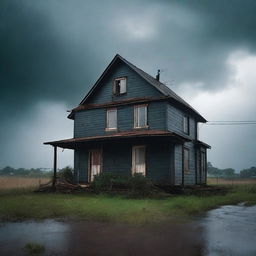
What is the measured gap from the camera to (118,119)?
2377 cm

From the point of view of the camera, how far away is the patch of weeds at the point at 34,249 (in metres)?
6.12

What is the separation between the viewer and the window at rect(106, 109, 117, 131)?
24078mm

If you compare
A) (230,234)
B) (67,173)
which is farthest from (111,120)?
(230,234)

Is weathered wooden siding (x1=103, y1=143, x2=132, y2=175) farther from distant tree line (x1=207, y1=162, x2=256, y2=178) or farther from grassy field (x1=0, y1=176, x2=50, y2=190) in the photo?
distant tree line (x1=207, y1=162, x2=256, y2=178)

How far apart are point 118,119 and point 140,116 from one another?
6.17ft

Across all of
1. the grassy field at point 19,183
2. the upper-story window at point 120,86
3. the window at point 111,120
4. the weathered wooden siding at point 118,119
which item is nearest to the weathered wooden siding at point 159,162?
Result: the weathered wooden siding at point 118,119

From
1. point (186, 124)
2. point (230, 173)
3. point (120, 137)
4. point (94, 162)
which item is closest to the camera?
point (120, 137)

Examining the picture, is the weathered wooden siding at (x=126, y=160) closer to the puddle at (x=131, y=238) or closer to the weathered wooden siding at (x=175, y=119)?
the weathered wooden siding at (x=175, y=119)

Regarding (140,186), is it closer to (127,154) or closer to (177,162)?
(127,154)

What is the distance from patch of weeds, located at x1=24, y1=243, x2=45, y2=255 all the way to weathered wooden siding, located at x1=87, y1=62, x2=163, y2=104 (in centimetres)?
1703

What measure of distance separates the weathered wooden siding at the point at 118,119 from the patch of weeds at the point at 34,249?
15738 millimetres

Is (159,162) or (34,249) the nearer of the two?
(34,249)

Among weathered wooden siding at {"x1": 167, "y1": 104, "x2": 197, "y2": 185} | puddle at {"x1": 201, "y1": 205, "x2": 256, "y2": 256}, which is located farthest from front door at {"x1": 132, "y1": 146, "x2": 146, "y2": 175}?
puddle at {"x1": 201, "y1": 205, "x2": 256, "y2": 256}

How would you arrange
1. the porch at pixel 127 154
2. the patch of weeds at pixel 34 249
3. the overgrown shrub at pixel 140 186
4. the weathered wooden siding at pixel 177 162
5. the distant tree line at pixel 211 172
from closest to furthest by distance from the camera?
1. the patch of weeds at pixel 34 249
2. the overgrown shrub at pixel 140 186
3. the porch at pixel 127 154
4. the weathered wooden siding at pixel 177 162
5. the distant tree line at pixel 211 172
